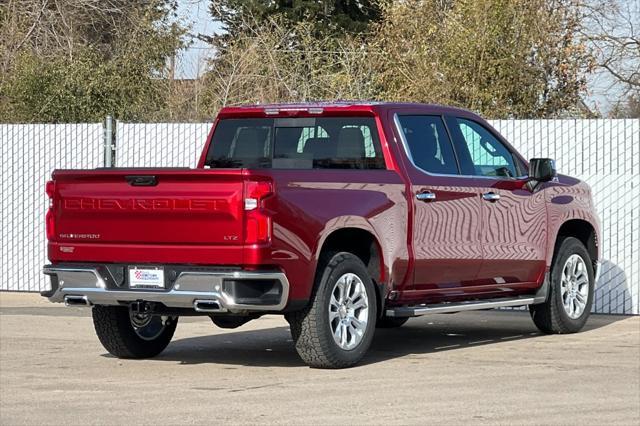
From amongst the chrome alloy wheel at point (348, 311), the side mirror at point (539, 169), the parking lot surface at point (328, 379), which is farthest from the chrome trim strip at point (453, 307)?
the side mirror at point (539, 169)

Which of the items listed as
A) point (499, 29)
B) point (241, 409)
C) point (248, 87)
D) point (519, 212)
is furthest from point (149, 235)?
point (248, 87)

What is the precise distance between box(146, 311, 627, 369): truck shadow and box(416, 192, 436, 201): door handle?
127 cm

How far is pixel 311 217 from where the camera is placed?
11.3 metres

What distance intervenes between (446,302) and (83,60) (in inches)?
720

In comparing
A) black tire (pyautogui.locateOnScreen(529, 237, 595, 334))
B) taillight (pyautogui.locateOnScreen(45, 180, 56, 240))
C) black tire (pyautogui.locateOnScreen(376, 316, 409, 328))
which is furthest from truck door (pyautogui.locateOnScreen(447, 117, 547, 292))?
taillight (pyautogui.locateOnScreen(45, 180, 56, 240))

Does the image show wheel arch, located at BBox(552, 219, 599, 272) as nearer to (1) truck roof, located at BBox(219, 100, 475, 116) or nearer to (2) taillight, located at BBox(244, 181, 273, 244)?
(1) truck roof, located at BBox(219, 100, 475, 116)

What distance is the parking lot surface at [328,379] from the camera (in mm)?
9312

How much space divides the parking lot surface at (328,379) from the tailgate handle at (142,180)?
55.2 inches

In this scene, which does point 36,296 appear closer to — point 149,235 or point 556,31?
point 149,235

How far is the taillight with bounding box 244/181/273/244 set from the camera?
35.7ft

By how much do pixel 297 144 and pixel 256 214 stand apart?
203cm

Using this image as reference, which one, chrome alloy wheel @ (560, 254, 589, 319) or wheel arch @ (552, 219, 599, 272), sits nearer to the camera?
chrome alloy wheel @ (560, 254, 589, 319)

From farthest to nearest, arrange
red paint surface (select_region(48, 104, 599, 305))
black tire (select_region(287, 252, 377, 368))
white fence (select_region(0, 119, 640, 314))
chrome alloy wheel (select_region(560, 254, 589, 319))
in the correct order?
1. white fence (select_region(0, 119, 640, 314))
2. chrome alloy wheel (select_region(560, 254, 589, 319))
3. black tire (select_region(287, 252, 377, 368))
4. red paint surface (select_region(48, 104, 599, 305))

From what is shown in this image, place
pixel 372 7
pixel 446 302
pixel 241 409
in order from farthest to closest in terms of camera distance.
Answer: pixel 372 7 < pixel 446 302 < pixel 241 409
